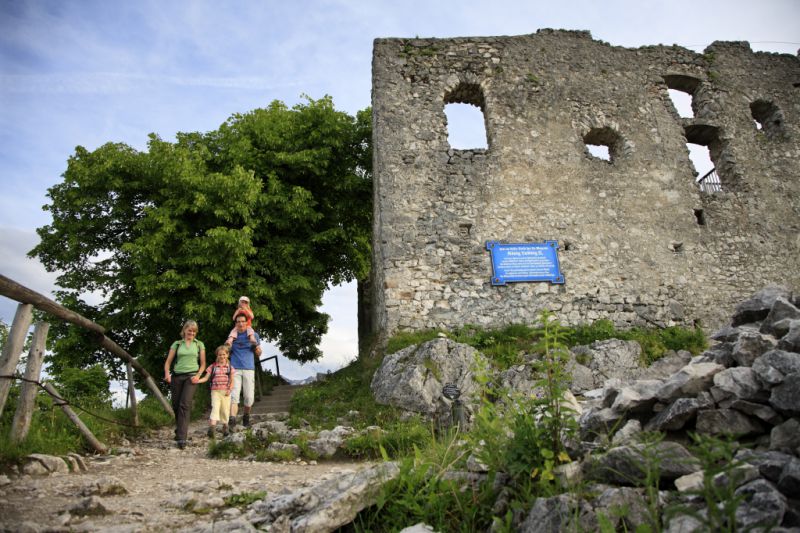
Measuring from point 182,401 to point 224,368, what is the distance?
84 cm

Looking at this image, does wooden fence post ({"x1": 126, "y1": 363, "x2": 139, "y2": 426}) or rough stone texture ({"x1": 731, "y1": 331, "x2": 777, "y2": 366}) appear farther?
wooden fence post ({"x1": 126, "y1": 363, "x2": 139, "y2": 426})

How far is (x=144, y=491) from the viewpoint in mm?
4121

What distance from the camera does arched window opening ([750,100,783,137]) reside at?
506 inches

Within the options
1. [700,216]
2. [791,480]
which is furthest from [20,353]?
[700,216]

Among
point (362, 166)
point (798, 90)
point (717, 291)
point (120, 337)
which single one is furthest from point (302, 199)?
point (798, 90)

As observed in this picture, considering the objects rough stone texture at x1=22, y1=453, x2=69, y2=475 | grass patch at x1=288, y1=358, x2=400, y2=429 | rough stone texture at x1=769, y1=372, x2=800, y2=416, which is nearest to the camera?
rough stone texture at x1=769, y1=372, x2=800, y2=416

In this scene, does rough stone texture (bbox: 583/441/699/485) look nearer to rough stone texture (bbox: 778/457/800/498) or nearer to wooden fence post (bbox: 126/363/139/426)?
rough stone texture (bbox: 778/457/800/498)

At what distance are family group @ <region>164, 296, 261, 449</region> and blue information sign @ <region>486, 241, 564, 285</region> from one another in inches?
199

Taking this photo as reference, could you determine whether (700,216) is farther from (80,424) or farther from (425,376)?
(80,424)

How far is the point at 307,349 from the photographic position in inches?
542

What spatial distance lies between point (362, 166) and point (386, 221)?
3.82 m

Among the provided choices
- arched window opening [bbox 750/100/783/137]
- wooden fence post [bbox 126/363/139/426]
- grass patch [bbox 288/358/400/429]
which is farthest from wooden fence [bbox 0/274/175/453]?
arched window opening [bbox 750/100/783/137]

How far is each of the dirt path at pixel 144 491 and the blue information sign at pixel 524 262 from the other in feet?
18.4

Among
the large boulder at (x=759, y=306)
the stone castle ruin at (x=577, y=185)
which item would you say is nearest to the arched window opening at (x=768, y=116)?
the stone castle ruin at (x=577, y=185)
